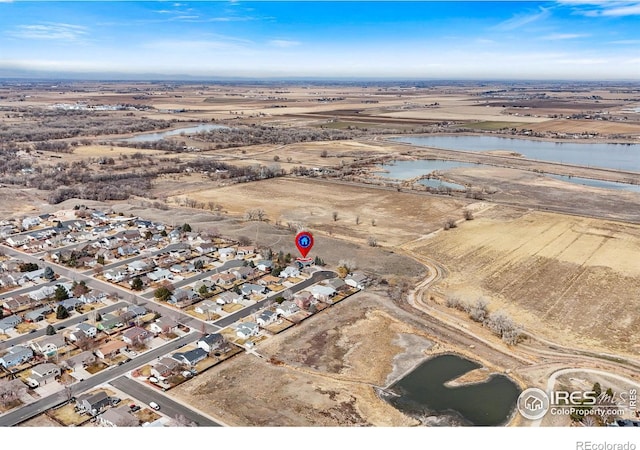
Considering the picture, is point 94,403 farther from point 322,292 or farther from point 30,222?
point 30,222

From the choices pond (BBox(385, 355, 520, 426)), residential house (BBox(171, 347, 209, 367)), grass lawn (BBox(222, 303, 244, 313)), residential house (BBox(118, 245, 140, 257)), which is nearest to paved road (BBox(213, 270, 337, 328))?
grass lawn (BBox(222, 303, 244, 313))

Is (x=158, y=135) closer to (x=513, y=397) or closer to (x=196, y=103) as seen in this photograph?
(x=196, y=103)

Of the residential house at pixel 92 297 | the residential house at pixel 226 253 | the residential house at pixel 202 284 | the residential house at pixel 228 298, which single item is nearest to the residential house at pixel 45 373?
the residential house at pixel 92 297

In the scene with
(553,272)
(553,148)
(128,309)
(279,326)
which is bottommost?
(279,326)

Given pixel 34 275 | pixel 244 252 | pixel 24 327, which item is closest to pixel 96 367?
pixel 24 327

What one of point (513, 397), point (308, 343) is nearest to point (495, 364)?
point (513, 397)

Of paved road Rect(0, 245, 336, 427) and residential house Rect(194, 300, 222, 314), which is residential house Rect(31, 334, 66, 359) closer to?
paved road Rect(0, 245, 336, 427)

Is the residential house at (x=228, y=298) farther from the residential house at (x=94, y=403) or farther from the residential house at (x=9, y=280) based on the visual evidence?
the residential house at (x=9, y=280)
